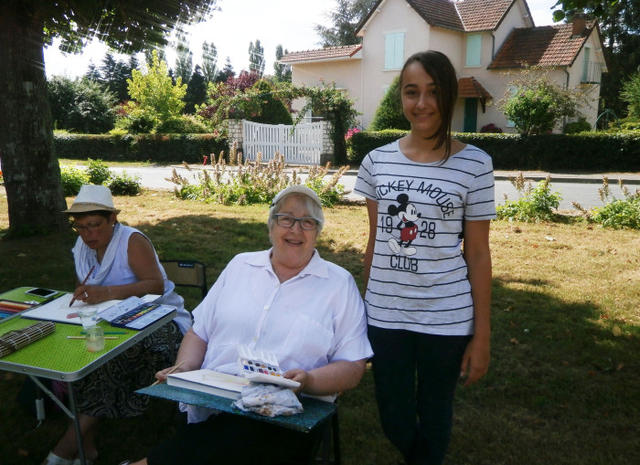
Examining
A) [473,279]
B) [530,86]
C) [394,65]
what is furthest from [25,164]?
[394,65]

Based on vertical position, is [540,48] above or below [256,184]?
above

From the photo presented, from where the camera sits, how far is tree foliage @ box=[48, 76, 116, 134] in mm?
29031

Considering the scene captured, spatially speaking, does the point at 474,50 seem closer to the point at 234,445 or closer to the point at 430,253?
the point at 430,253

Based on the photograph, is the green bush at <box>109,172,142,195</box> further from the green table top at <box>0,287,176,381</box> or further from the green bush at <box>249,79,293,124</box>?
the green bush at <box>249,79,293,124</box>

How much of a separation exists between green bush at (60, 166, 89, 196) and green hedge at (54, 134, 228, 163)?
10.4 meters

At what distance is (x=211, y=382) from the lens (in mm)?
2096

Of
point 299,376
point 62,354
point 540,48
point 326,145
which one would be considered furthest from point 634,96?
point 62,354

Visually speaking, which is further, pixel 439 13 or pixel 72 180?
pixel 439 13

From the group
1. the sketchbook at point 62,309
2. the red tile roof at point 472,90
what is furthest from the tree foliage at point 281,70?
the sketchbook at point 62,309

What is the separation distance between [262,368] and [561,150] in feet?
62.6

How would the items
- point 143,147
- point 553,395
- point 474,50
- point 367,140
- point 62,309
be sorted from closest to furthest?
point 62,309 → point 553,395 → point 367,140 → point 143,147 → point 474,50

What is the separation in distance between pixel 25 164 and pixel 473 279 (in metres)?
7.08

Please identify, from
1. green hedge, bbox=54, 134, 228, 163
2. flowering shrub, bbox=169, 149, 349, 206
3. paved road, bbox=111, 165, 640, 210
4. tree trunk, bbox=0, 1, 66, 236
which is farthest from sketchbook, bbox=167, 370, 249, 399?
green hedge, bbox=54, 134, 228, 163

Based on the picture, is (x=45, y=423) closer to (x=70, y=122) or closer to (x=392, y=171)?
(x=392, y=171)
